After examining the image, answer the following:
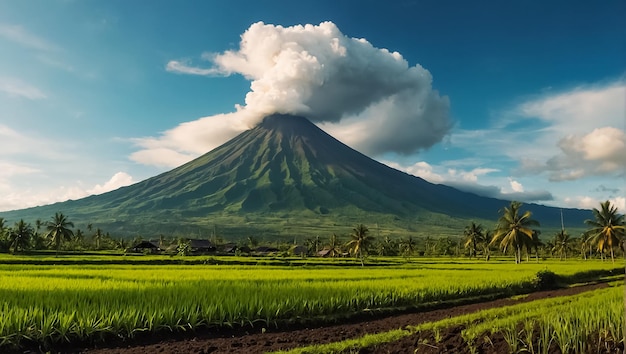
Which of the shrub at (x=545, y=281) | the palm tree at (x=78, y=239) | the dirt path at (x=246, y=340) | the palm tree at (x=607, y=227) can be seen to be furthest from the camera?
the palm tree at (x=78, y=239)

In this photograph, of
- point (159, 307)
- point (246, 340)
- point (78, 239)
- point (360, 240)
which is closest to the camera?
point (246, 340)

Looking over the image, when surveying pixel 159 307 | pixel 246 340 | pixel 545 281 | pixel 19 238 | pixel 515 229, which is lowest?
pixel 545 281

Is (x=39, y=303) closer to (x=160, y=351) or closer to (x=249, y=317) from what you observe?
(x=160, y=351)

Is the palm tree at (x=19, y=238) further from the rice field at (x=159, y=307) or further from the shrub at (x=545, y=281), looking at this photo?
the shrub at (x=545, y=281)

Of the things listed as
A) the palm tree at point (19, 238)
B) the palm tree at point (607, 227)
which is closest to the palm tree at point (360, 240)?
the palm tree at point (607, 227)

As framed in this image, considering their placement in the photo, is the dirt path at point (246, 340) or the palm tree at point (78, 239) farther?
the palm tree at point (78, 239)

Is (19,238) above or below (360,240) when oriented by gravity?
above

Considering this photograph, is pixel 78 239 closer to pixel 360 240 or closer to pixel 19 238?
pixel 19 238

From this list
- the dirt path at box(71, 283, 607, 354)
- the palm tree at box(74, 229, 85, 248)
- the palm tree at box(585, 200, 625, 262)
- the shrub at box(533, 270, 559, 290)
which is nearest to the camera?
the dirt path at box(71, 283, 607, 354)

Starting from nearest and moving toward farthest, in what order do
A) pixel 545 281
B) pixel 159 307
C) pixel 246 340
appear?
Result: pixel 246 340 < pixel 159 307 < pixel 545 281

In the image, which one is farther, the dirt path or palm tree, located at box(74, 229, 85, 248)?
palm tree, located at box(74, 229, 85, 248)

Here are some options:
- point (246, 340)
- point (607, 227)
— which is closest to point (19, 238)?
point (246, 340)

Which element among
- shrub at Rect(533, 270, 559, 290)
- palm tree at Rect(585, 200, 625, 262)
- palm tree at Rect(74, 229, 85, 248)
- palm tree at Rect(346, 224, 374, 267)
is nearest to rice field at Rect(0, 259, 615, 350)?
shrub at Rect(533, 270, 559, 290)

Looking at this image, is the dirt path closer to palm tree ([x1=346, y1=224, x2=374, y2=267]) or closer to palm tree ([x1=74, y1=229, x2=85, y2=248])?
palm tree ([x1=346, y1=224, x2=374, y2=267])
